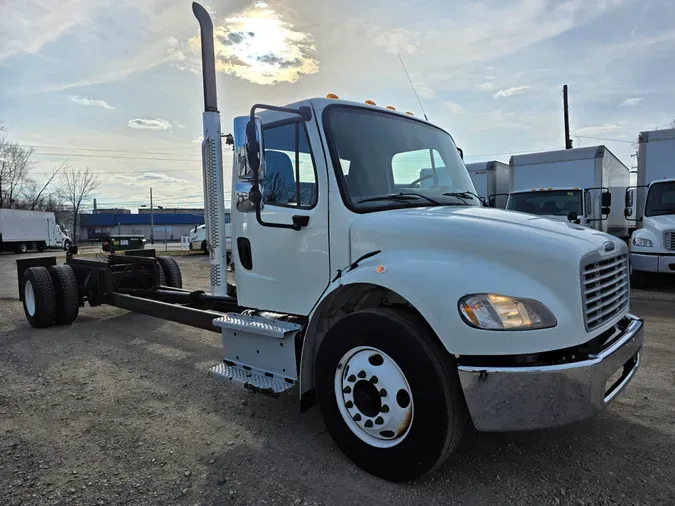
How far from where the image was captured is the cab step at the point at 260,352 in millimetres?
3359

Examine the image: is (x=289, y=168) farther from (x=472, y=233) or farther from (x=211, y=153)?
(x=472, y=233)

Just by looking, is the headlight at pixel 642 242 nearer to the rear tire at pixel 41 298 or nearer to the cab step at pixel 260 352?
the cab step at pixel 260 352

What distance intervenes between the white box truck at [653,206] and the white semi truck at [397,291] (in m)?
7.73

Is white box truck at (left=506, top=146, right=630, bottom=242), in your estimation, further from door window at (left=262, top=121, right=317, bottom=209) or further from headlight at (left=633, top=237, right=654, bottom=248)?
door window at (left=262, top=121, right=317, bottom=209)

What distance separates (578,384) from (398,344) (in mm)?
922

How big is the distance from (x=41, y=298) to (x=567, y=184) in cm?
1241

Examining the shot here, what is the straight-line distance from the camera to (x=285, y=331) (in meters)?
3.32

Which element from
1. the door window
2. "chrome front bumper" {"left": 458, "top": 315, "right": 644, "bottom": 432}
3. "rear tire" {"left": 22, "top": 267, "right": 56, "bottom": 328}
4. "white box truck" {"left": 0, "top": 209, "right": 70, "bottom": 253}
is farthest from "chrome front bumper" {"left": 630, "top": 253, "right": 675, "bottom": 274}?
"white box truck" {"left": 0, "top": 209, "right": 70, "bottom": 253}

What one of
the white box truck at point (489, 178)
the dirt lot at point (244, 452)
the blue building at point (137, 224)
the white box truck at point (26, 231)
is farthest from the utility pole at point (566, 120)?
the blue building at point (137, 224)

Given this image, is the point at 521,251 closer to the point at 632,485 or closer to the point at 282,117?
the point at 632,485

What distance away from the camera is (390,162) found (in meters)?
3.48

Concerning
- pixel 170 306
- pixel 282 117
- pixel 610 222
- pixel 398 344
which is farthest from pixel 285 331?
pixel 610 222

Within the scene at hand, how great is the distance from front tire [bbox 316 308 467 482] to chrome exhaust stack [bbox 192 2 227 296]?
1.70m

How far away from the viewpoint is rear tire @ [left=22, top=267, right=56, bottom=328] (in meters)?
6.95
